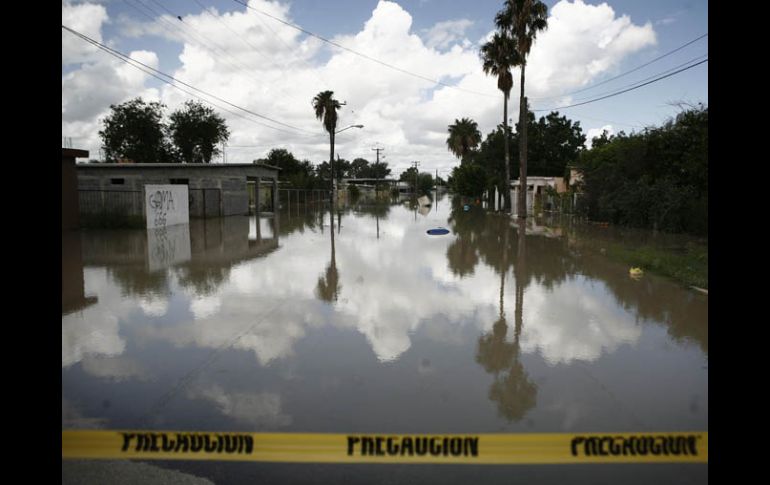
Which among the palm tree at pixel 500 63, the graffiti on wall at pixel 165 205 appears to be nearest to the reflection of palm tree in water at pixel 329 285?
the graffiti on wall at pixel 165 205

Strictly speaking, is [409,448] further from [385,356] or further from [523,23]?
[523,23]

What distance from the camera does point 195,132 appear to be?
220 ft

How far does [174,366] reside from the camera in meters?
6.38

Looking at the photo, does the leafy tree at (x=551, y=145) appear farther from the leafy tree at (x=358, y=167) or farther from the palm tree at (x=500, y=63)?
the leafy tree at (x=358, y=167)

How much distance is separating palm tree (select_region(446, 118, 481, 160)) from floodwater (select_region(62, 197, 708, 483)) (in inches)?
2539

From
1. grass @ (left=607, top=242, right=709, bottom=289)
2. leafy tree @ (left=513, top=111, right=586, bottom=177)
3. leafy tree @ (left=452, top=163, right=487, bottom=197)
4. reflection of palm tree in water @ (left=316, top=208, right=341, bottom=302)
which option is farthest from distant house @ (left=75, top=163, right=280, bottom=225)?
leafy tree @ (left=513, top=111, right=586, bottom=177)

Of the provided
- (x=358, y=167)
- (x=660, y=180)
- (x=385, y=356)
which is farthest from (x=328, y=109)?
(x=358, y=167)

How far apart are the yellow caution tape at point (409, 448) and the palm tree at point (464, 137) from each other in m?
75.1

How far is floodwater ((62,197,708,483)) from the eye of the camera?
4738 millimetres

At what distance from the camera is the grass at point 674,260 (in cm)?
1212

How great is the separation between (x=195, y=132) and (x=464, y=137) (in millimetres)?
35916

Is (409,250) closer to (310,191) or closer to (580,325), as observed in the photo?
(580,325)
